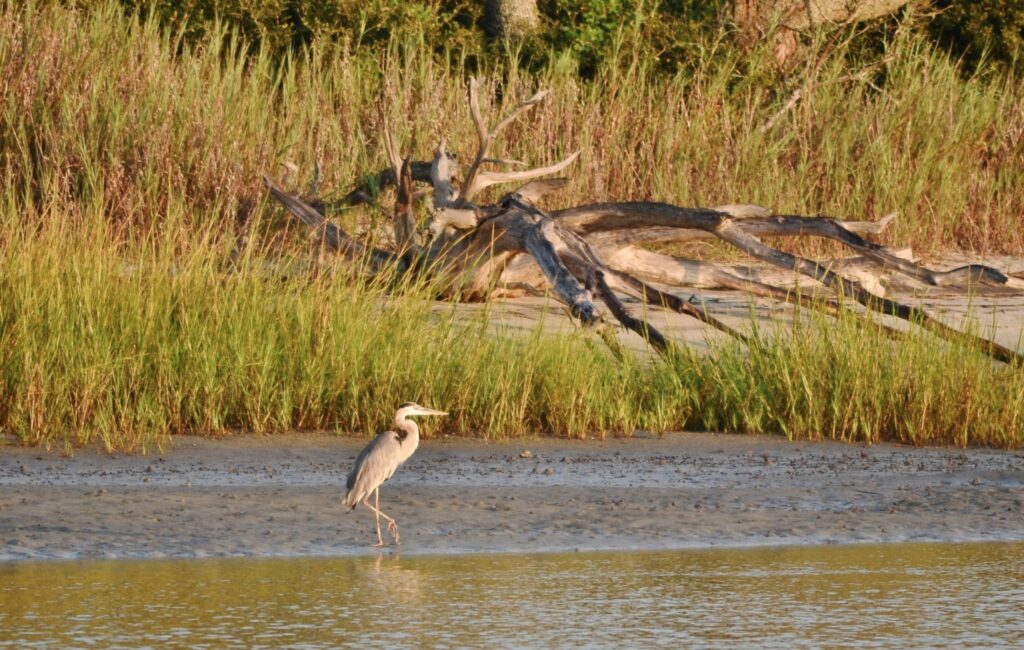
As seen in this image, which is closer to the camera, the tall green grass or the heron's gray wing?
the heron's gray wing

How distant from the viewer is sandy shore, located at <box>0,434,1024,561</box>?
5625 millimetres

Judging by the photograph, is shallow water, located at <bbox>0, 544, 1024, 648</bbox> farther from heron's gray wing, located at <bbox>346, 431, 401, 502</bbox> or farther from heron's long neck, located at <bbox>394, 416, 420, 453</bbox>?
heron's long neck, located at <bbox>394, 416, 420, 453</bbox>

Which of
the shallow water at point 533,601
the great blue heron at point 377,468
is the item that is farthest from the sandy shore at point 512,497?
the shallow water at point 533,601

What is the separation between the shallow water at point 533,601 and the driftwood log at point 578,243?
3326 millimetres

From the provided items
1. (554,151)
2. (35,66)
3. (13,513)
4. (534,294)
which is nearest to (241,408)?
(13,513)

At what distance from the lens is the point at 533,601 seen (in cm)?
468

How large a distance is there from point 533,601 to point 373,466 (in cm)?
114

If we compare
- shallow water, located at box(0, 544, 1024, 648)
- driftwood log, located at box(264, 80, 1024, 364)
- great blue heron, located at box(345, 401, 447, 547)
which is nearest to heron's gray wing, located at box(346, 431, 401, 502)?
great blue heron, located at box(345, 401, 447, 547)

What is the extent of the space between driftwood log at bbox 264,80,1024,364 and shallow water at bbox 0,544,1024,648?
333cm

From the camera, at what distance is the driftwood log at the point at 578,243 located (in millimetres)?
8875

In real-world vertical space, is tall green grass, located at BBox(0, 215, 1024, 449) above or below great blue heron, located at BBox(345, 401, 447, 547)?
above

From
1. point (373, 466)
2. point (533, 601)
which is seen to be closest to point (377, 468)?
point (373, 466)

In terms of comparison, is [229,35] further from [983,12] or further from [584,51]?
[983,12]

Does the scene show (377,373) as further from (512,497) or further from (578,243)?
(578,243)
